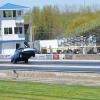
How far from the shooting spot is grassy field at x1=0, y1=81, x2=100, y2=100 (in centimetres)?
1605

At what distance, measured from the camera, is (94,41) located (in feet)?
210

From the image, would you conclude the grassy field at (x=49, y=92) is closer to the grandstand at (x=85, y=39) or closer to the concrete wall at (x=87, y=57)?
the concrete wall at (x=87, y=57)

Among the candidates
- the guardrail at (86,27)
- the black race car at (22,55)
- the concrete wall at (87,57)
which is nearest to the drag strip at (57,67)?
the black race car at (22,55)

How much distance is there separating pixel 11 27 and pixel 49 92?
191 feet

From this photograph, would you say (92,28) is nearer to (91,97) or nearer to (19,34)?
(19,34)

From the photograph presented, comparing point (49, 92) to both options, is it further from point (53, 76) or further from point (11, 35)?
point (11, 35)

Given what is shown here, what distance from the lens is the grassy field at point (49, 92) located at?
16.0 metres

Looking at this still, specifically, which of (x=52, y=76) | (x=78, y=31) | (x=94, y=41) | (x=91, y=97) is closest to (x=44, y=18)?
(x=78, y=31)

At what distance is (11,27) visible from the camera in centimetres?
7525

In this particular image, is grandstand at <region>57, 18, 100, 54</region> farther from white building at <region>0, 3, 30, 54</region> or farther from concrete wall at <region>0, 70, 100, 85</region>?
concrete wall at <region>0, 70, 100, 85</region>

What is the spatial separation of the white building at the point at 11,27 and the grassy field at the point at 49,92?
54.2 metres

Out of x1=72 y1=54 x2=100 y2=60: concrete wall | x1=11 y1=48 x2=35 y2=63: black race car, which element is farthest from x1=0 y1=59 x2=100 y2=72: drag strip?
x1=72 y1=54 x2=100 y2=60: concrete wall

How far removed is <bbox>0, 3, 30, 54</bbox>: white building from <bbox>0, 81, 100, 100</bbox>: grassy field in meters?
54.2

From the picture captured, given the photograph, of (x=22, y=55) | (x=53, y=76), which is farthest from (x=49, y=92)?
(x=22, y=55)
